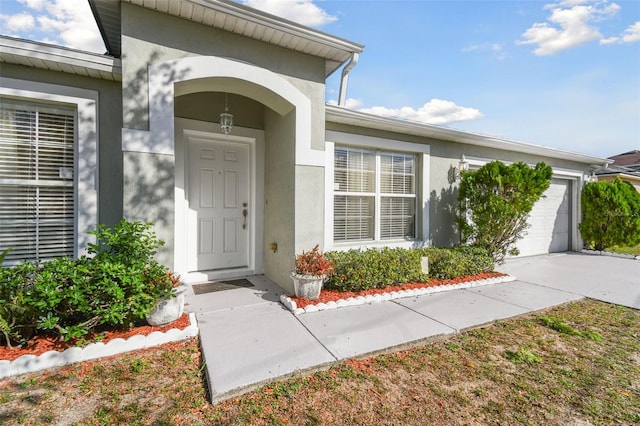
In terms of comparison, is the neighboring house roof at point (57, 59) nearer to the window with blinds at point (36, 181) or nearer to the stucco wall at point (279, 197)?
the window with blinds at point (36, 181)

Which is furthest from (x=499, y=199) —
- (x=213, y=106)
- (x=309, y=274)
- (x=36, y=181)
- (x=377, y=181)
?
(x=36, y=181)

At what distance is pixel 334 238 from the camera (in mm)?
5633

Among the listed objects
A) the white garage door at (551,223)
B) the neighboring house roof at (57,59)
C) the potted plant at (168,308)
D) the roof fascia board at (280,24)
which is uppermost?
the roof fascia board at (280,24)

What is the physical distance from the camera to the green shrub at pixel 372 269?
14.8 feet

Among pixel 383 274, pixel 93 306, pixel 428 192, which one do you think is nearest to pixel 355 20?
pixel 428 192

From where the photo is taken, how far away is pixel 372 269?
465 centimetres

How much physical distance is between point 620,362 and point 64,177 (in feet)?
22.5

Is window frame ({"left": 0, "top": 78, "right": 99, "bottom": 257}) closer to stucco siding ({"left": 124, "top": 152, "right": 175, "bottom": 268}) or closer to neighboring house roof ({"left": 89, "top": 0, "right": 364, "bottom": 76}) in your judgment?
stucco siding ({"left": 124, "top": 152, "right": 175, "bottom": 268})

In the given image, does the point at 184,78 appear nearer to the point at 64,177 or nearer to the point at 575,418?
the point at 64,177

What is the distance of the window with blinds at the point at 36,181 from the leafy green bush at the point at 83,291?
100cm

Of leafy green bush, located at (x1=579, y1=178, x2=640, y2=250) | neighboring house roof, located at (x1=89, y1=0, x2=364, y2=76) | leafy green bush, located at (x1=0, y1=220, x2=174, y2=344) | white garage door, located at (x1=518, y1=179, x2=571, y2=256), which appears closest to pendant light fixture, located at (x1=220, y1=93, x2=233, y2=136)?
neighboring house roof, located at (x1=89, y1=0, x2=364, y2=76)

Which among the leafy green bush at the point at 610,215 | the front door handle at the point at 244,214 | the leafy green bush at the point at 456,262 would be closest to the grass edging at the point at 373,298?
the leafy green bush at the point at 456,262

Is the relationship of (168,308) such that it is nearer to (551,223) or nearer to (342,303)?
(342,303)

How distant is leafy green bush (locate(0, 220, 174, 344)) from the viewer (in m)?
2.67
